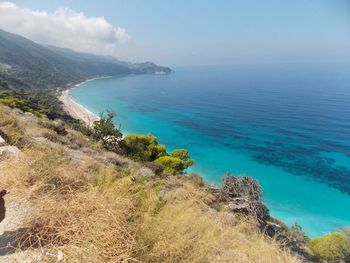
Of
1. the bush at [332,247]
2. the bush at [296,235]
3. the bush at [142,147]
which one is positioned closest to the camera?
the bush at [296,235]

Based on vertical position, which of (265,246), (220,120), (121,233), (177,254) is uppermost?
(121,233)

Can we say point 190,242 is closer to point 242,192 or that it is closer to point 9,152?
point 9,152

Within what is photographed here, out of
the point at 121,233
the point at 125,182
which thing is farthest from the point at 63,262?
the point at 125,182

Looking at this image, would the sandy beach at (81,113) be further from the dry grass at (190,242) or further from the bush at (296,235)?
the dry grass at (190,242)

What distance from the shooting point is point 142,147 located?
2231cm

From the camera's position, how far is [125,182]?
13.6ft

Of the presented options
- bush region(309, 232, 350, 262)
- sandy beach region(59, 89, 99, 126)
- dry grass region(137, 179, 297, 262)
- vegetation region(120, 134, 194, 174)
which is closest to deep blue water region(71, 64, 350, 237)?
sandy beach region(59, 89, 99, 126)

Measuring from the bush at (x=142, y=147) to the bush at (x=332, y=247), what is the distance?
11.7 m

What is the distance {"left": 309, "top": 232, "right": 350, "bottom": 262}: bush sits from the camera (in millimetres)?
14680

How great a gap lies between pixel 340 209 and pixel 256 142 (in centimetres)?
2132

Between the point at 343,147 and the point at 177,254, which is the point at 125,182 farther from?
the point at 343,147

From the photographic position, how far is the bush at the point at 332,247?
48.2ft

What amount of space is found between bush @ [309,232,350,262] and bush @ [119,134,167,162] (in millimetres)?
11651

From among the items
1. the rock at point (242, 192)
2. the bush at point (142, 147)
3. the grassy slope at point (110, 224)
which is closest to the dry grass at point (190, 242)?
the grassy slope at point (110, 224)
